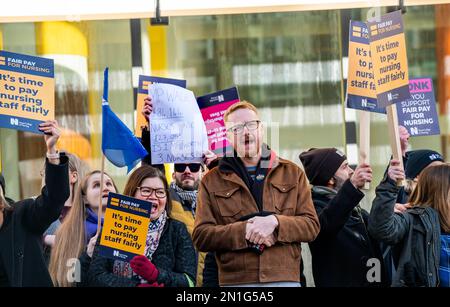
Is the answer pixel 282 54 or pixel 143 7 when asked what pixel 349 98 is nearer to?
pixel 282 54

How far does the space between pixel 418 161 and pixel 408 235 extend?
4.04 ft

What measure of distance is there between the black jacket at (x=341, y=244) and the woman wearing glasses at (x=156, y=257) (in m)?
0.89

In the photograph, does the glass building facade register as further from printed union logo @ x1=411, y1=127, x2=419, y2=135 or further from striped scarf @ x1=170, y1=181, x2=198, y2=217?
striped scarf @ x1=170, y1=181, x2=198, y2=217

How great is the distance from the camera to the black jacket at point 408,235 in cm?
827

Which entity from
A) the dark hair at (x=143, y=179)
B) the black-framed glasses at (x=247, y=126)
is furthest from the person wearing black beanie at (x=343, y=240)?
the dark hair at (x=143, y=179)

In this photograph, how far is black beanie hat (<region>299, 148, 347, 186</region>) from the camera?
8906 mm

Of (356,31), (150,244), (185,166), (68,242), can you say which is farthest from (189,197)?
(356,31)

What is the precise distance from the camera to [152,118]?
892 cm

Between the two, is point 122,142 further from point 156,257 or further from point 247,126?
point 247,126

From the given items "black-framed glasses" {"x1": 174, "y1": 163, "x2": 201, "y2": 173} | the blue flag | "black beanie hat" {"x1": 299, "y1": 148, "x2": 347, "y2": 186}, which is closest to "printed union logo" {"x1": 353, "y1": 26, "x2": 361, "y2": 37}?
"black beanie hat" {"x1": 299, "y1": 148, "x2": 347, "y2": 186}

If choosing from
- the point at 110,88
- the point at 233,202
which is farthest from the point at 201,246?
the point at 110,88

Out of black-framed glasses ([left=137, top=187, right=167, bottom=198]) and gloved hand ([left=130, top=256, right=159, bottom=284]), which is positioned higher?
black-framed glasses ([left=137, top=187, right=167, bottom=198])

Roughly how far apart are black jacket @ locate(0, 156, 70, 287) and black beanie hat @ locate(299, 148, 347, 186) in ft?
5.67
